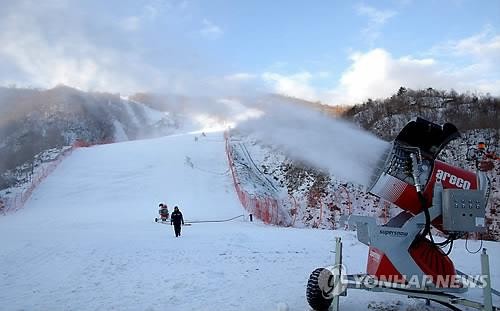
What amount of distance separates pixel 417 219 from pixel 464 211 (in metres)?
0.64

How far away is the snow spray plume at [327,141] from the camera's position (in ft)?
22.6

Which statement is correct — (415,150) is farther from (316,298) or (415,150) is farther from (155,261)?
(155,261)

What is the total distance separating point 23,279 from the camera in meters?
9.03

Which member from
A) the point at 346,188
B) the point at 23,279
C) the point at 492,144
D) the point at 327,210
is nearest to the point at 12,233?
the point at 23,279

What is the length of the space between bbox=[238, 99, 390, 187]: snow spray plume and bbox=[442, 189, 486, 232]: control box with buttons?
120 cm

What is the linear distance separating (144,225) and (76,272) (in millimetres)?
9381

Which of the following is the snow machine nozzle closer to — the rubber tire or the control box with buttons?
the control box with buttons

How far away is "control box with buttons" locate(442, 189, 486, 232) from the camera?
19.8ft

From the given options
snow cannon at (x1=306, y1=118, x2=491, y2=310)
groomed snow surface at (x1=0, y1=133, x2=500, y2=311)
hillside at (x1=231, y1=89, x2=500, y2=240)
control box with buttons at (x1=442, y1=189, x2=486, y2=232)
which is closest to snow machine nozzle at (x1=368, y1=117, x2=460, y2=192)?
snow cannon at (x1=306, y1=118, x2=491, y2=310)

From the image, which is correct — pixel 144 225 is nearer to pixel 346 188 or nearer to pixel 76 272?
pixel 76 272

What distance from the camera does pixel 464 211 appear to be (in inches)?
238

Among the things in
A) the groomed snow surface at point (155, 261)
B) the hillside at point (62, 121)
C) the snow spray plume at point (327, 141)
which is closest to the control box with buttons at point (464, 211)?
the snow spray plume at point (327, 141)

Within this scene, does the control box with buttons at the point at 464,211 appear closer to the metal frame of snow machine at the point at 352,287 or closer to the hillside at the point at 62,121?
the metal frame of snow machine at the point at 352,287

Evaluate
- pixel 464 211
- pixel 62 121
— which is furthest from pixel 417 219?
pixel 62 121
